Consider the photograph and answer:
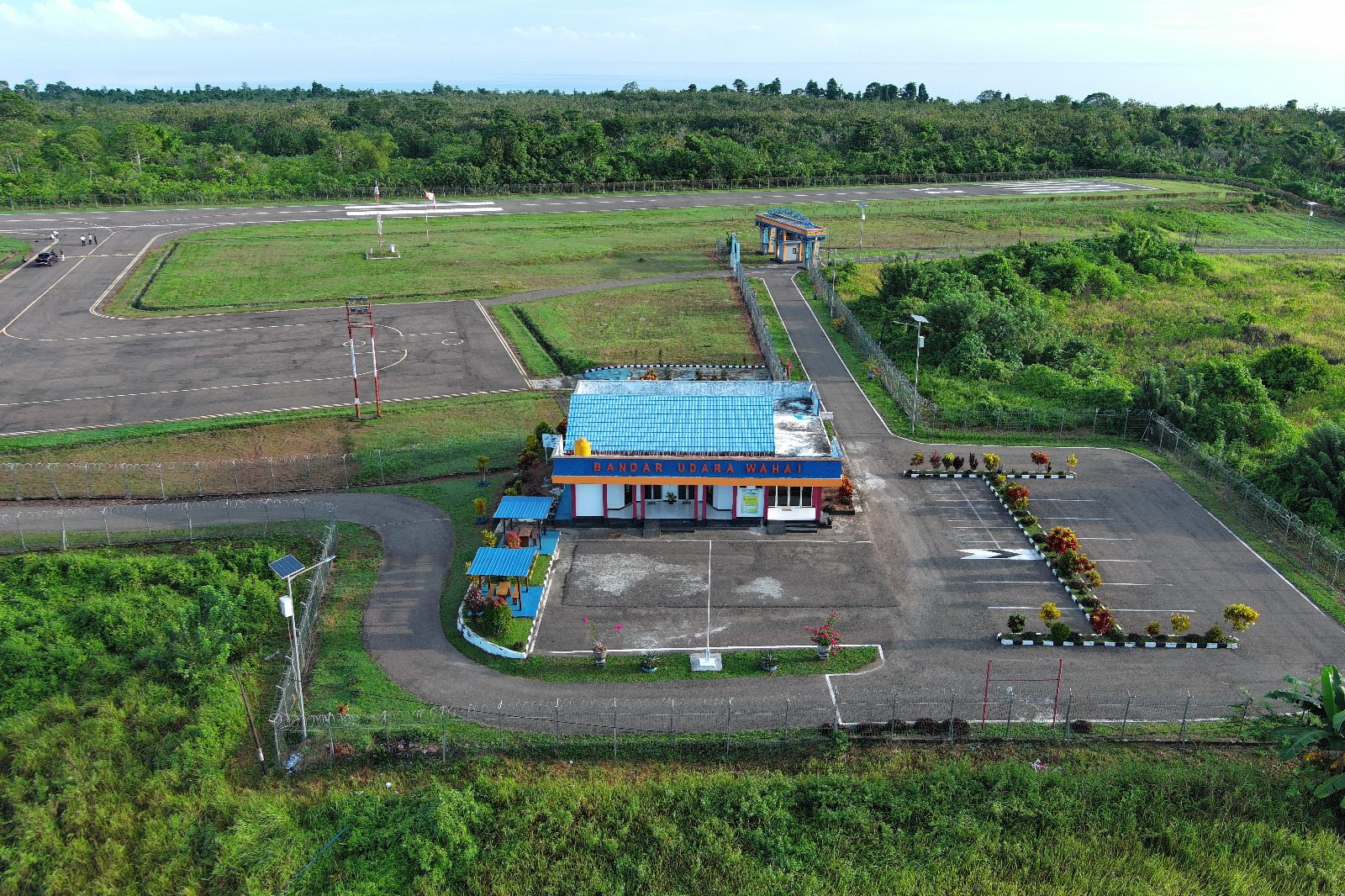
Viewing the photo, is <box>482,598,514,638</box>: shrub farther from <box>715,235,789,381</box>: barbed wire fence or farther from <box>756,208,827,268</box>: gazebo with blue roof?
<box>756,208,827,268</box>: gazebo with blue roof

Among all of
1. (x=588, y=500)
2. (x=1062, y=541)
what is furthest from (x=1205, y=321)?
(x=588, y=500)

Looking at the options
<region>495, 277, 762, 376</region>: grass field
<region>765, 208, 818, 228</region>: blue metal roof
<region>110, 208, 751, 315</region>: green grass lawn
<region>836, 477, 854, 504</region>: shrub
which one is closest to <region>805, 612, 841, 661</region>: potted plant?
→ <region>836, 477, 854, 504</region>: shrub

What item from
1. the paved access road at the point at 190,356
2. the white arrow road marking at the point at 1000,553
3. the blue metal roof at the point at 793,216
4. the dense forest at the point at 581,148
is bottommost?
the white arrow road marking at the point at 1000,553

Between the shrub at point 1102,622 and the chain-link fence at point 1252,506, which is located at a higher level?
the chain-link fence at point 1252,506

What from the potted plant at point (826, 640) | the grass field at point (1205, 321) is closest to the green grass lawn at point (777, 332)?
the grass field at point (1205, 321)

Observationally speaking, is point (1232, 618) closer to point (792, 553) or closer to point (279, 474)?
point (792, 553)

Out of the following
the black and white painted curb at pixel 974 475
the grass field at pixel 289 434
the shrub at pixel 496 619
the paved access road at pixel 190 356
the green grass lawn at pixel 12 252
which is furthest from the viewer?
the green grass lawn at pixel 12 252

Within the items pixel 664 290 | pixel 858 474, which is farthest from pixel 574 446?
pixel 664 290

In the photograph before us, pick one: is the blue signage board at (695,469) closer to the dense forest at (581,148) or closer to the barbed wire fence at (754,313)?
the barbed wire fence at (754,313)
